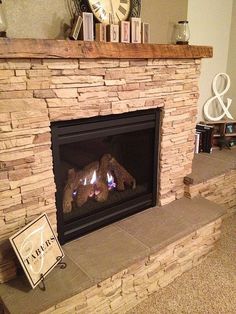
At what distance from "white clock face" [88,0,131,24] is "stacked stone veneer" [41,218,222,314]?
52.6 inches

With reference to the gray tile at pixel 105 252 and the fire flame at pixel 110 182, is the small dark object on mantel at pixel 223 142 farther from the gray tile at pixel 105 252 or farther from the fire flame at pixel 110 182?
the gray tile at pixel 105 252

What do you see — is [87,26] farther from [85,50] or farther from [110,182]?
[110,182]

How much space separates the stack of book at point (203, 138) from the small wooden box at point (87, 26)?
1.46 metres

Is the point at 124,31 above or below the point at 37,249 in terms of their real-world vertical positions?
above

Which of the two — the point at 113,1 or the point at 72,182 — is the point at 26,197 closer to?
the point at 72,182

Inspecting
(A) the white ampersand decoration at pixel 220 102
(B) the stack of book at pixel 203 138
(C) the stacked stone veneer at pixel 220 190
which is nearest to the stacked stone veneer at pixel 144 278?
(C) the stacked stone veneer at pixel 220 190

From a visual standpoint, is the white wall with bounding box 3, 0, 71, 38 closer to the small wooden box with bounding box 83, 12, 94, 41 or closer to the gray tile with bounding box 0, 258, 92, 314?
the small wooden box with bounding box 83, 12, 94, 41

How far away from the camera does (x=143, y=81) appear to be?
66.5 inches

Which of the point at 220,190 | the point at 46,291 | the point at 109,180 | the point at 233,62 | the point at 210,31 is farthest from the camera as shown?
the point at 233,62

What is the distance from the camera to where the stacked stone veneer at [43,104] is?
4.14 feet

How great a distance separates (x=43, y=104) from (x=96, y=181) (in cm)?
72

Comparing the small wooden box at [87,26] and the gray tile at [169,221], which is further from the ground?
the small wooden box at [87,26]

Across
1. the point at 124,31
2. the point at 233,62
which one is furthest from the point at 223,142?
the point at 124,31

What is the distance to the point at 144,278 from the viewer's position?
65.8 inches
